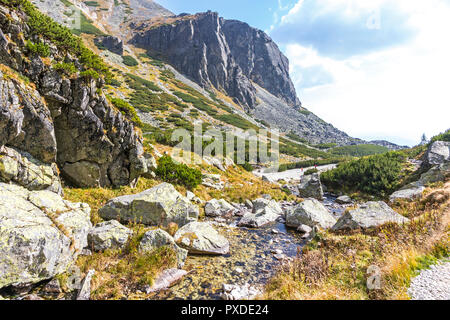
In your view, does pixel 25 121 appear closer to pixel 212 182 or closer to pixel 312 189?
pixel 212 182

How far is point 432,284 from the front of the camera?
4.41 m

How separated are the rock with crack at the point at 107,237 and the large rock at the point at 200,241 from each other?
6.81ft

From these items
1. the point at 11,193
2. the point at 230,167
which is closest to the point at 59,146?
the point at 11,193

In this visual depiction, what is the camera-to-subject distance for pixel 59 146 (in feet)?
36.7

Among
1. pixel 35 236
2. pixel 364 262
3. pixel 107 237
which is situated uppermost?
pixel 35 236

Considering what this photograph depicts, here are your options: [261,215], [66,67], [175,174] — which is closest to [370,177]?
[261,215]

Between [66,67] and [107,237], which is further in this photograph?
[66,67]

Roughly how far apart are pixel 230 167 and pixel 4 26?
78.8 feet

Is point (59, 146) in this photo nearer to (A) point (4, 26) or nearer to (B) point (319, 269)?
(A) point (4, 26)

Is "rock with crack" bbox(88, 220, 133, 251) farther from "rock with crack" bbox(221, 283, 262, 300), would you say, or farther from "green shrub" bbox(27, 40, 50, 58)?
"green shrub" bbox(27, 40, 50, 58)

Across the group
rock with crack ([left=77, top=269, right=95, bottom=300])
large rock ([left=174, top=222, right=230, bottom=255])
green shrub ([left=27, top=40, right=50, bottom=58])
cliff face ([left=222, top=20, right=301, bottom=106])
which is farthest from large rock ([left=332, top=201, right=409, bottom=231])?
cliff face ([left=222, top=20, right=301, bottom=106])

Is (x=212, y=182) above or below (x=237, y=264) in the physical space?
above

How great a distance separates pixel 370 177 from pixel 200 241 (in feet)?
86.5
